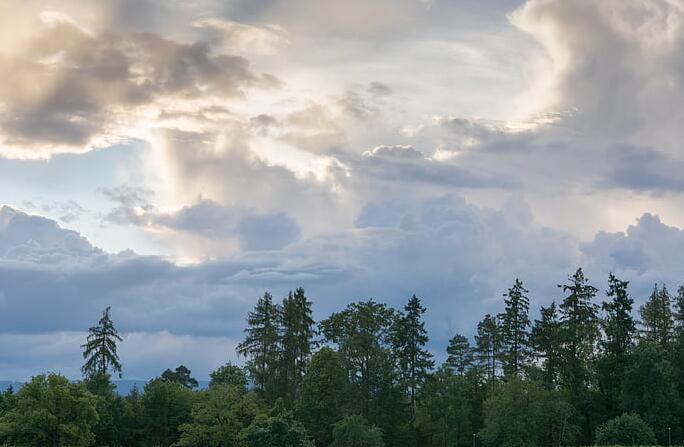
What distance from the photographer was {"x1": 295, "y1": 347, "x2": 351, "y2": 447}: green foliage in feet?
331

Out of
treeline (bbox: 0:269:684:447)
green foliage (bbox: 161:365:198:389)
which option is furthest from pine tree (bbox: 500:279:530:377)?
green foliage (bbox: 161:365:198:389)

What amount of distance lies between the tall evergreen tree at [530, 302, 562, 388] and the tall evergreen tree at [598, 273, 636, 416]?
238 inches

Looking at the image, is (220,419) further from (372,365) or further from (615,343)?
(615,343)

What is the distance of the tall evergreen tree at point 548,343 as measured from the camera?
326ft

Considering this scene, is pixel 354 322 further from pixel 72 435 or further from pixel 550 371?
pixel 72 435

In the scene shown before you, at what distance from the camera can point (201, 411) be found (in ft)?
298

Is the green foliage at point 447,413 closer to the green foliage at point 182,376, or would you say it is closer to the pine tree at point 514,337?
the pine tree at point 514,337

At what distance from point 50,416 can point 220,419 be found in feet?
62.6

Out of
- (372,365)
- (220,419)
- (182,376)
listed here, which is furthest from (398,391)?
(182,376)

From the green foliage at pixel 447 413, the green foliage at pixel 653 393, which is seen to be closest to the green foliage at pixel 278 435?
the green foliage at pixel 447 413

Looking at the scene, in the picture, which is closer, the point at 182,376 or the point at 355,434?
the point at 355,434

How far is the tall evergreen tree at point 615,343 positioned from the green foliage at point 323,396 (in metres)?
32.7

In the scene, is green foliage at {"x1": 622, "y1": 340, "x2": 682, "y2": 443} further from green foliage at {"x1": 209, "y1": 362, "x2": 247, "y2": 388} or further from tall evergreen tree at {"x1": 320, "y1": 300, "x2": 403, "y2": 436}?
green foliage at {"x1": 209, "y1": 362, "x2": 247, "y2": 388}

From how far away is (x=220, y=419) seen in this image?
91.1 meters
